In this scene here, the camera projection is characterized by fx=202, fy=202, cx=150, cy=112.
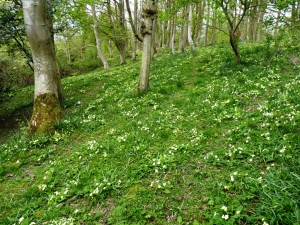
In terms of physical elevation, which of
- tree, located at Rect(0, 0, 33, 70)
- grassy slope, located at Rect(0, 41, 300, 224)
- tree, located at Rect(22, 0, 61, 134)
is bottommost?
grassy slope, located at Rect(0, 41, 300, 224)

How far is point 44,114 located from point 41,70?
1.84 m

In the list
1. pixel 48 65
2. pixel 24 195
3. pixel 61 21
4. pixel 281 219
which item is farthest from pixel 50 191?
pixel 61 21

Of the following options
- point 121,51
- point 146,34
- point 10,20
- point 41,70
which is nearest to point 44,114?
point 41,70

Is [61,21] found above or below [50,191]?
above

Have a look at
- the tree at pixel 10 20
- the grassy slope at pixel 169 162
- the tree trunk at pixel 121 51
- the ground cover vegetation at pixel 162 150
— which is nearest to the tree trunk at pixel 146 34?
the ground cover vegetation at pixel 162 150

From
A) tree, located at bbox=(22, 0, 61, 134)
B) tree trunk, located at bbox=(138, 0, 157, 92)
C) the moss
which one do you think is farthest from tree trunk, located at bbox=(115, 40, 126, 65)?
the moss

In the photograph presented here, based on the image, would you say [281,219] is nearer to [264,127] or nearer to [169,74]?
[264,127]

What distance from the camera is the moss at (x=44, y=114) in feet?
26.7

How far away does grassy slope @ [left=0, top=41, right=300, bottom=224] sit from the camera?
153 inches

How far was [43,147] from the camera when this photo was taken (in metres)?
7.33

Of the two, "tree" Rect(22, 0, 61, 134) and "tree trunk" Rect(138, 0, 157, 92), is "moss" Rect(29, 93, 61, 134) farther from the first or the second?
"tree trunk" Rect(138, 0, 157, 92)

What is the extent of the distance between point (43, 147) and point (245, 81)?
A: 9.20 meters

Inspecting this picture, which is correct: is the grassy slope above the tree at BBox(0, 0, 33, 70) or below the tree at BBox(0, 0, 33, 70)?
below

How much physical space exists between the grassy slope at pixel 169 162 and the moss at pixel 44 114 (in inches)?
17.4
